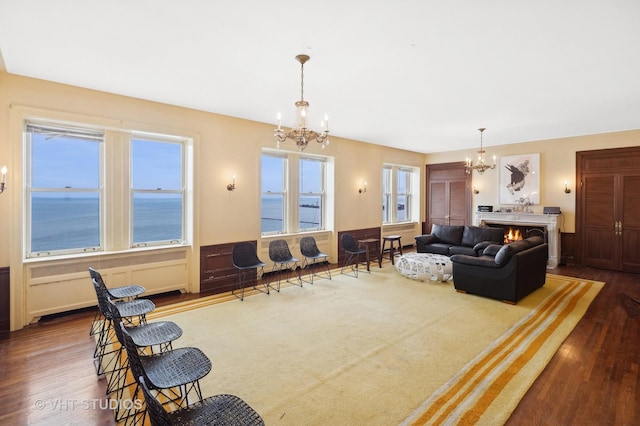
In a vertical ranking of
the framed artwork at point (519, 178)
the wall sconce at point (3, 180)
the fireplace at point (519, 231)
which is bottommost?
the fireplace at point (519, 231)

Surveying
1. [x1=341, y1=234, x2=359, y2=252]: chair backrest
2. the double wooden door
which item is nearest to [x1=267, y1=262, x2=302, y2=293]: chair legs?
[x1=341, y1=234, x2=359, y2=252]: chair backrest

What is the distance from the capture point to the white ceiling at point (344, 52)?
245 centimetres

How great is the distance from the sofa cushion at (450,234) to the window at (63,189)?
22.1ft

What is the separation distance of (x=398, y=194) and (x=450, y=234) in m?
2.21

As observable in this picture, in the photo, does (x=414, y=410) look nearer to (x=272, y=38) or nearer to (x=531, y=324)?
(x=531, y=324)

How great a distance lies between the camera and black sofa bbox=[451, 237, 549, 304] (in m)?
4.54

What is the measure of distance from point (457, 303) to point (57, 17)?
537cm

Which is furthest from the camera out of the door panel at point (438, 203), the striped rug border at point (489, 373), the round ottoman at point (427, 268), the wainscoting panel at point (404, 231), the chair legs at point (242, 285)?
the door panel at point (438, 203)

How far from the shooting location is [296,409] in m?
2.32

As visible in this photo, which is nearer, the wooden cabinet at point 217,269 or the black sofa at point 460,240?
the wooden cabinet at point 217,269

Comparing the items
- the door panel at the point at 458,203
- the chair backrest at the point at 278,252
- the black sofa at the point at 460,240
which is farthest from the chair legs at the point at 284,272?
the door panel at the point at 458,203

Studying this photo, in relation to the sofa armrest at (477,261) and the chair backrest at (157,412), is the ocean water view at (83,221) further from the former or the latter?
the sofa armrest at (477,261)

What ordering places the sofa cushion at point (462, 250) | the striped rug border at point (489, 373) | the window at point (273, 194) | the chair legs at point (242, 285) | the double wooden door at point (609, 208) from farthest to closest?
the sofa cushion at point (462, 250) → the double wooden door at point (609, 208) → the window at point (273, 194) → the chair legs at point (242, 285) → the striped rug border at point (489, 373)

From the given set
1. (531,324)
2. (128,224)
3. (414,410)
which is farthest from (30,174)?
(531,324)
